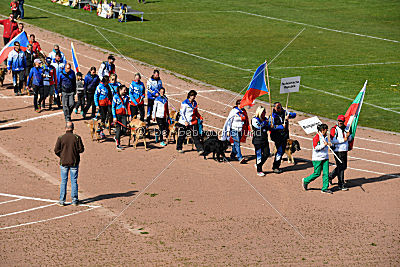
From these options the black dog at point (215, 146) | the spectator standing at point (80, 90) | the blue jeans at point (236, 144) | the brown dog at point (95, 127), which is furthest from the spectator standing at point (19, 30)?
the blue jeans at point (236, 144)

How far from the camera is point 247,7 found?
51312 millimetres

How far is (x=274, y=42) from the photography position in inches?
1545

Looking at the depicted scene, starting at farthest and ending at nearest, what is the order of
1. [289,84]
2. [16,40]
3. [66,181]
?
[16,40] → [289,84] → [66,181]

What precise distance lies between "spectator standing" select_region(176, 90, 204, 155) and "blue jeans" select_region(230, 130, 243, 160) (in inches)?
41.6

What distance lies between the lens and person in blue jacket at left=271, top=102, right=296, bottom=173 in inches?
707

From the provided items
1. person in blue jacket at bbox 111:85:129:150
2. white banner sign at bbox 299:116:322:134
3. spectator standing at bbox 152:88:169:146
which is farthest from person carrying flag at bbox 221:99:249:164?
person in blue jacket at bbox 111:85:129:150

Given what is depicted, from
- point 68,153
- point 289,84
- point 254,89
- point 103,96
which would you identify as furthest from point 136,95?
point 68,153

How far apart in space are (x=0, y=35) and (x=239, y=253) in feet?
89.8

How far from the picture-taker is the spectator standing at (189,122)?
62.8 ft

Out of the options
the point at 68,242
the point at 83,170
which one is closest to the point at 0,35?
the point at 83,170

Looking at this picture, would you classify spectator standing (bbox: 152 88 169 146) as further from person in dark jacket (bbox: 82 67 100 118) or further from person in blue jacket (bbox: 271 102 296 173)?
person in blue jacket (bbox: 271 102 296 173)

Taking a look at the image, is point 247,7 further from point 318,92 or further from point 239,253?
point 239,253

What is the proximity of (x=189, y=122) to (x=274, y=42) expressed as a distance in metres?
21.2

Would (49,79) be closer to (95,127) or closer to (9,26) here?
(95,127)
